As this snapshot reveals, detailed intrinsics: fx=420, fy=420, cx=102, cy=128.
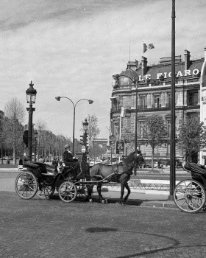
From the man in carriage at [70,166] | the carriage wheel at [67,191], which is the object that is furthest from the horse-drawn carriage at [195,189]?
the man in carriage at [70,166]

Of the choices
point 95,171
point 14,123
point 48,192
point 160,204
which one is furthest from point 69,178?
point 14,123

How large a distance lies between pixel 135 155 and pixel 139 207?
1799mm

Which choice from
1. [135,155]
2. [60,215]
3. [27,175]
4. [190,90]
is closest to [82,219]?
[60,215]

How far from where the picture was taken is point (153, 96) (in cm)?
7812

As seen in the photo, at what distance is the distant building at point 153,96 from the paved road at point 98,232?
59.0 metres

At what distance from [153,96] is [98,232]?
231 ft

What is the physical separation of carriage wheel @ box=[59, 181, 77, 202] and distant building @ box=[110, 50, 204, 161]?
56.1 m

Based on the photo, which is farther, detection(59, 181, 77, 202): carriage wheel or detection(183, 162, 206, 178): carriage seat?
detection(59, 181, 77, 202): carriage wheel

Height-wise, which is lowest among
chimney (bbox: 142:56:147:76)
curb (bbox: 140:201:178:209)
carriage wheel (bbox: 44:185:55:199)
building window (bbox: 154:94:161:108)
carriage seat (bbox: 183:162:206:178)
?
curb (bbox: 140:201:178:209)

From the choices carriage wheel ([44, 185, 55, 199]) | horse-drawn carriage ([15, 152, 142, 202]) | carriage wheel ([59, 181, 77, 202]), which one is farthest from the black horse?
carriage wheel ([44, 185, 55, 199])

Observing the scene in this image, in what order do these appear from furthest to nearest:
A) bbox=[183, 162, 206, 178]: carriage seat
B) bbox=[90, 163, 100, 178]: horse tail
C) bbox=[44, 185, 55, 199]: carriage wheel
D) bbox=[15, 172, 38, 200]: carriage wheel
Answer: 1. bbox=[44, 185, 55, 199]: carriage wheel
2. bbox=[15, 172, 38, 200]: carriage wheel
3. bbox=[90, 163, 100, 178]: horse tail
4. bbox=[183, 162, 206, 178]: carriage seat

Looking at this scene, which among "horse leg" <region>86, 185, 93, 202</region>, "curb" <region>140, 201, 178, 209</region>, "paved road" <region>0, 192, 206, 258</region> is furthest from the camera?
"horse leg" <region>86, 185, 93, 202</region>

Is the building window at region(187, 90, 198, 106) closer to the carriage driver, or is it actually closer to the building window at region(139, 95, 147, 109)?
the building window at region(139, 95, 147, 109)

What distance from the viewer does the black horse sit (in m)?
14.2
